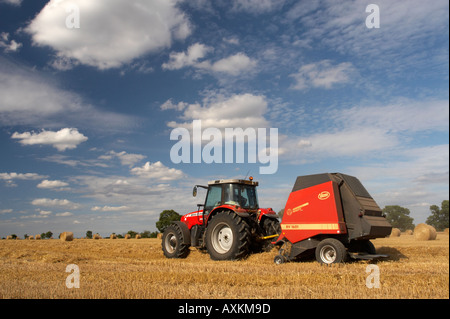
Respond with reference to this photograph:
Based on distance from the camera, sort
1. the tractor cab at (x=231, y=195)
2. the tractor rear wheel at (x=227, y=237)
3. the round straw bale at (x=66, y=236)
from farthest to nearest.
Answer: the round straw bale at (x=66, y=236) < the tractor cab at (x=231, y=195) < the tractor rear wheel at (x=227, y=237)

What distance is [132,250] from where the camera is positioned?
47.8ft

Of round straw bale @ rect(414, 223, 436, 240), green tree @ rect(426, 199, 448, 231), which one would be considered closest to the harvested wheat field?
round straw bale @ rect(414, 223, 436, 240)

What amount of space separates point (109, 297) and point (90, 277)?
1942 millimetres

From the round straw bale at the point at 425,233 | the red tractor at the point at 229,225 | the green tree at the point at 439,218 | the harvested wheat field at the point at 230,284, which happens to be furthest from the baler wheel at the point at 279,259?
the green tree at the point at 439,218

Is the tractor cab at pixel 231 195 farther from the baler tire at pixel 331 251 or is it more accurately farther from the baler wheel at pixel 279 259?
the baler tire at pixel 331 251

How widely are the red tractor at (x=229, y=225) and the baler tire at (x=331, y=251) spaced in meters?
1.91

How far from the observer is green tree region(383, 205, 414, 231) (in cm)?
6856

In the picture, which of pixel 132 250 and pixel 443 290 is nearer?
pixel 443 290

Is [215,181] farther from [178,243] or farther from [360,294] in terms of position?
[360,294]

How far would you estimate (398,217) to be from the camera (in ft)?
228

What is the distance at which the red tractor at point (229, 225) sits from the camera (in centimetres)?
983

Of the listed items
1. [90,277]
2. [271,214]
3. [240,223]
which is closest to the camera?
[90,277]

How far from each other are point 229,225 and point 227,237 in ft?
2.11
